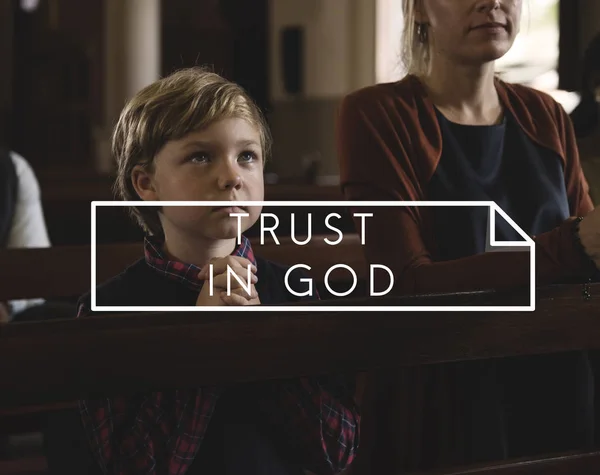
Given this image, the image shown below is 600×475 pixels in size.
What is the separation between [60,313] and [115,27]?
5324 millimetres

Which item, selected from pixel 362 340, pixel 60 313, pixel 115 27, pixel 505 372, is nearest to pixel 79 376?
pixel 362 340

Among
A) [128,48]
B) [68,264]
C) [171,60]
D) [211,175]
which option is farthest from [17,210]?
[171,60]

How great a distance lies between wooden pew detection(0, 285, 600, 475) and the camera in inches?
24.0

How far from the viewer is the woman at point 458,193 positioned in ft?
3.08

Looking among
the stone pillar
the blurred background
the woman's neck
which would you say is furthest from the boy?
the stone pillar

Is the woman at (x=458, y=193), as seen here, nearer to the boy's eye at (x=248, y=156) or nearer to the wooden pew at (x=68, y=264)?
the boy's eye at (x=248, y=156)

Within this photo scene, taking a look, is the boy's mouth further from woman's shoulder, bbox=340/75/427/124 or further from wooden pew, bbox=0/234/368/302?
wooden pew, bbox=0/234/368/302

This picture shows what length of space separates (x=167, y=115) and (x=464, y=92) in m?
0.39

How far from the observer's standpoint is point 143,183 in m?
0.85

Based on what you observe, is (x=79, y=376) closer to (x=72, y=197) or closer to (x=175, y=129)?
(x=175, y=129)

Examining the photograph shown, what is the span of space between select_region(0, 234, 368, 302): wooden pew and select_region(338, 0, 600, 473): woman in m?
0.45

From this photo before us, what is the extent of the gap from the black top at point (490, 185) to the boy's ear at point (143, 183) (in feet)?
1.06

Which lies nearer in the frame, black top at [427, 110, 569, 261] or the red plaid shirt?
the red plaid shirt

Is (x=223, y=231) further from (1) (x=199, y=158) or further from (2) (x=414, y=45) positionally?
(2) (x=414, y=45)
